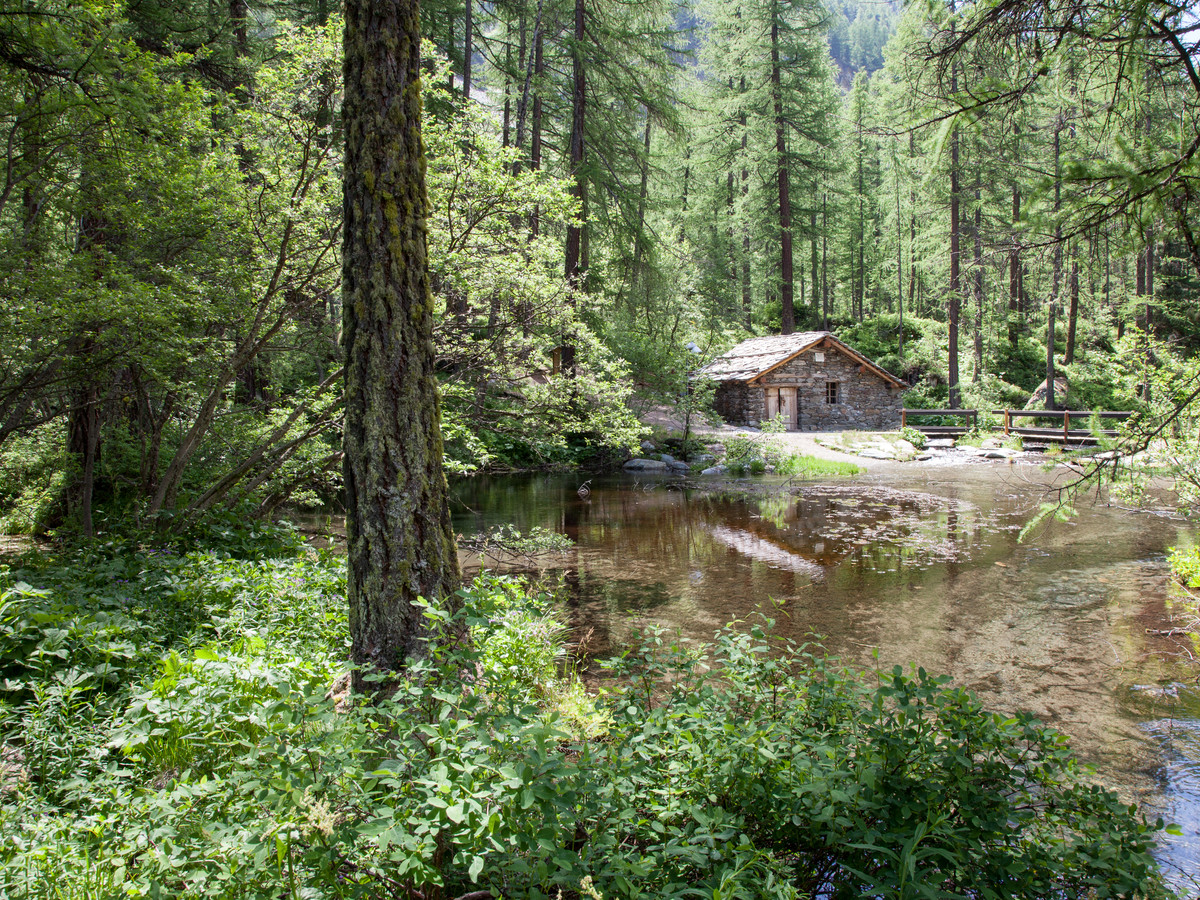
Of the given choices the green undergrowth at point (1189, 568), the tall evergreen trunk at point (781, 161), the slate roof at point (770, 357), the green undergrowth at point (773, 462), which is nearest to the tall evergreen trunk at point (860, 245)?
the tall evergreen trunk at point (781, 161)

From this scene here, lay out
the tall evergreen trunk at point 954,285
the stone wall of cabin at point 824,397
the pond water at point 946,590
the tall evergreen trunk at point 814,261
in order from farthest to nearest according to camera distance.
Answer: the tall evergreen trunk at point 814,261 → the stone wall of cabin at point 824,397 → the tall evergreen trunk at point 954,285 → the pond water at point 946,590

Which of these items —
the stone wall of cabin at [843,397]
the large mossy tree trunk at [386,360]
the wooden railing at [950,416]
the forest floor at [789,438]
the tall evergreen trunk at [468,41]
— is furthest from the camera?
the stone wall of cabin at [843,397]

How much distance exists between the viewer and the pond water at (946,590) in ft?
16.1

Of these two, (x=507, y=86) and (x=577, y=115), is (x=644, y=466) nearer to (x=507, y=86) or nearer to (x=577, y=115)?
(x=577, y=115)

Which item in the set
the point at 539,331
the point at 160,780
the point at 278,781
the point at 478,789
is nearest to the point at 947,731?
the point at 478,789

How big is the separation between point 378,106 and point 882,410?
26896 mm

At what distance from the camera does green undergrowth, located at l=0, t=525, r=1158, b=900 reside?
1.83 metres

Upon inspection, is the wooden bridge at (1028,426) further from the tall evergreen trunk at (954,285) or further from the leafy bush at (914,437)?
the tall evergreen trunk at (954,285)

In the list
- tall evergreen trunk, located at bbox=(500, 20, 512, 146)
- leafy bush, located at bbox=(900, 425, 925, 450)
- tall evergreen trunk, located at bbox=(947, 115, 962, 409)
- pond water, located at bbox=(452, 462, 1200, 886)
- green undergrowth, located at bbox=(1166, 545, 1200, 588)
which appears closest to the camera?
pond water, located at bbox=(452, 462, 1200, 886)

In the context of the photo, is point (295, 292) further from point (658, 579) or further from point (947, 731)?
point (947, 731)

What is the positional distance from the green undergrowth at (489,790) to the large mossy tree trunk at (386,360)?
1.24 feet

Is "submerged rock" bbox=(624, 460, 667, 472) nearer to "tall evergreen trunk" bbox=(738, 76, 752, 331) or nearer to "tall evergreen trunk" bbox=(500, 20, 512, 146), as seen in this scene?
"tall evergreen trunk" bbox=(500, 20, 512, 146)

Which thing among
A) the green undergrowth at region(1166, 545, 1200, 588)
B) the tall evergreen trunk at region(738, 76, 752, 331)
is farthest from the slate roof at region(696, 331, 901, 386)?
the green undergrowth at region(1166, 545, 1200, 588)

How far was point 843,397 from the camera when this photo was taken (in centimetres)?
2645
